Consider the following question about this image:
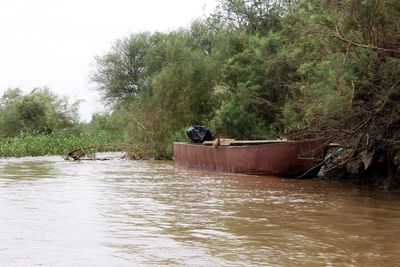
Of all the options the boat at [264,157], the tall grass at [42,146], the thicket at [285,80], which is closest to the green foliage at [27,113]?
the tall grass at [42,146]

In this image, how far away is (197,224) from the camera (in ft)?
26.4

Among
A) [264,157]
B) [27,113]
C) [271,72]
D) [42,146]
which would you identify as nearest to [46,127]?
[27,113]

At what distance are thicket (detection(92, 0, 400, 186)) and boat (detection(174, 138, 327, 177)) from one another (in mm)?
501

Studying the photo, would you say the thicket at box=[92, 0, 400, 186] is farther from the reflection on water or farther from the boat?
the reflection on water

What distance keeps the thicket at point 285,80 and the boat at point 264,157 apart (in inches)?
19.7

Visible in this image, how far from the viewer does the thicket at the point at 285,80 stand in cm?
1033

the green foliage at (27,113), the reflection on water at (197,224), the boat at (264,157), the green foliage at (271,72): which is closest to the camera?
the reflection on water at (197,224)

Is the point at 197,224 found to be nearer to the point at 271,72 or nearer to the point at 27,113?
the point at 271,72

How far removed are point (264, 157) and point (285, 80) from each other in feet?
15.1

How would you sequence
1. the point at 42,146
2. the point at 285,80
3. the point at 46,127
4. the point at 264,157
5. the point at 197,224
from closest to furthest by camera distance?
the point at 197,224 < the point at 264,157 < the point at 285,80 < the point at 42,146 < the point at 46,127

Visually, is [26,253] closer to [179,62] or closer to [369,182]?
[369,182]

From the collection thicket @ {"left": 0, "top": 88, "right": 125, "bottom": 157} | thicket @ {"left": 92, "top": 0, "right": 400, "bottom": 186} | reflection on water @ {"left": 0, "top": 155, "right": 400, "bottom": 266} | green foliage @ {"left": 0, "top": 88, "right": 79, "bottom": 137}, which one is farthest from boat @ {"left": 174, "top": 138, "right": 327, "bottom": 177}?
green foliage @ {"left": 0, "top": 88, "right": 79, "bottom": 137}

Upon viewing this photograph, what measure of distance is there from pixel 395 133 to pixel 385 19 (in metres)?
2.36

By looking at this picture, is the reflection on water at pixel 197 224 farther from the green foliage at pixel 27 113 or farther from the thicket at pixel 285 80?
the green foliage at pixel 27 113
